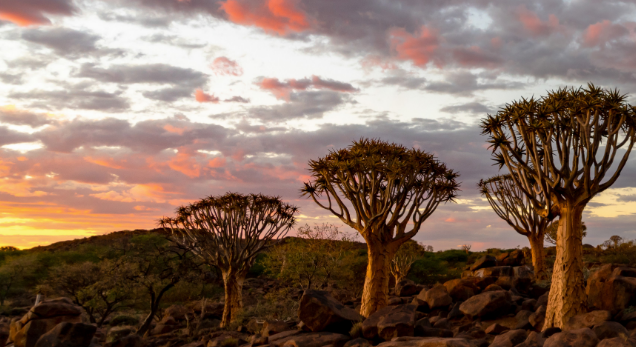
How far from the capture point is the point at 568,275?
52.0 ft

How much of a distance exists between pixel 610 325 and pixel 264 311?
21.6 metres

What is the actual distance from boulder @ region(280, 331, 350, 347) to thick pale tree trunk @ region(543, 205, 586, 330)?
24.4 ft

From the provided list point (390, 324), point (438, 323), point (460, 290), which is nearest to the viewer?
point (390, 324)

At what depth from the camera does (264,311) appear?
3077 cm

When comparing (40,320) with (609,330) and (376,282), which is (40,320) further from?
(609,330)

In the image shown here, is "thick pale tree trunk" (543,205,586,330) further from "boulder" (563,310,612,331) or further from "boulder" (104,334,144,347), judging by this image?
"boulder" (104,334,144,347)

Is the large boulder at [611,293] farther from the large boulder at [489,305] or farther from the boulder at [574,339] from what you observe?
the boulder at [574,339]

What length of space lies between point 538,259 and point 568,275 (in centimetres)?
1485

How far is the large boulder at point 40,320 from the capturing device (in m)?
21.2

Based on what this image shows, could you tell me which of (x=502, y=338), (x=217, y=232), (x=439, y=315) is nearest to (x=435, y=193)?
(x=439, y=315)

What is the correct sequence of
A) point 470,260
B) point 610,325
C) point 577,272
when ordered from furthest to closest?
point 470,260
point 577,272
point 610,325

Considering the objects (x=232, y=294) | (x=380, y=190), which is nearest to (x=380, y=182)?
(x=380, y=190)

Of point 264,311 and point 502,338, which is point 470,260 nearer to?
point 264,311

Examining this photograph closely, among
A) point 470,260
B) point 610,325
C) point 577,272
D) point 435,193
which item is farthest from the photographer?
point 470,260
